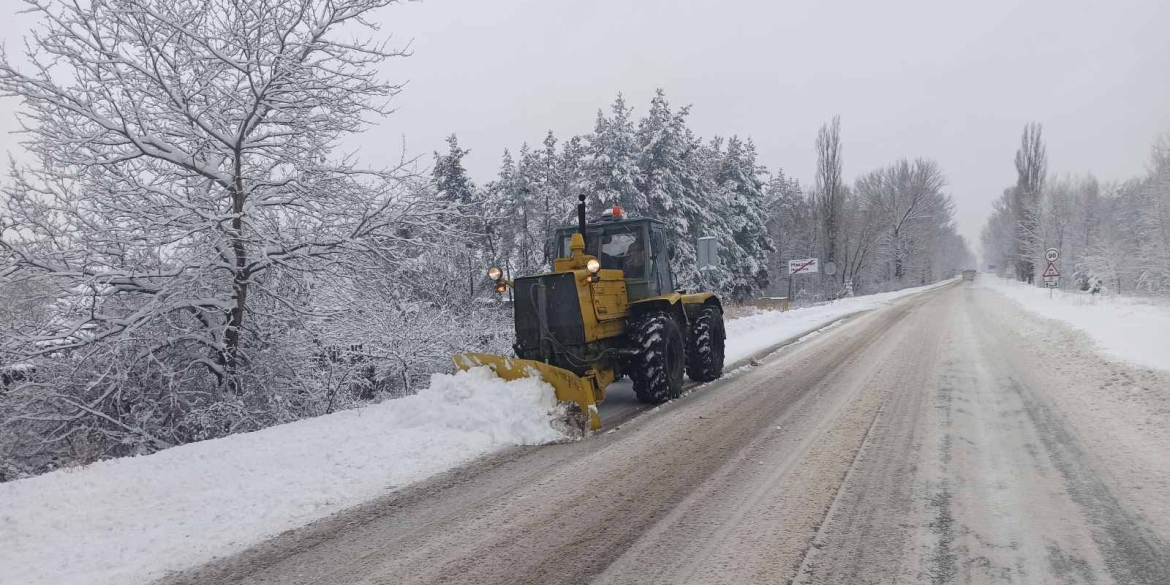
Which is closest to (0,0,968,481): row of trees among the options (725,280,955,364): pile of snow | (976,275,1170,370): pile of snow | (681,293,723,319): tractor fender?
(681,293,723,319): tractor fender

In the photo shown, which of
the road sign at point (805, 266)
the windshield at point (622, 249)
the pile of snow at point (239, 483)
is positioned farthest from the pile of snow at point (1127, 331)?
the pile of snow at point (239, 483)

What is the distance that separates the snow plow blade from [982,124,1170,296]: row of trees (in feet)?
95.0

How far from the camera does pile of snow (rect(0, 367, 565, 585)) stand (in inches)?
136

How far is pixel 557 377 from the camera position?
6438mm

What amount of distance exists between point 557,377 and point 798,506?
3.05 meters

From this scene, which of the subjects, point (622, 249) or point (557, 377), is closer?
point (557, 377)

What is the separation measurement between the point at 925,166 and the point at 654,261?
51.9m

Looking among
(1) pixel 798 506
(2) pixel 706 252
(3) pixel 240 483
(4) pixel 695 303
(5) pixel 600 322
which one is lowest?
(1) pixel 798 506

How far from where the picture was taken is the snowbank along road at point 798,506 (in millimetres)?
3170

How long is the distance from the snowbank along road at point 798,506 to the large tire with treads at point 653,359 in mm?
493

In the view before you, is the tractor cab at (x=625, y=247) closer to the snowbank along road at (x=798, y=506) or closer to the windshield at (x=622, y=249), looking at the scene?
the windshield at (x=622, y=249)

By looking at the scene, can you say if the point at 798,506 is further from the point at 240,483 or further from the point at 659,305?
the point at 659,305

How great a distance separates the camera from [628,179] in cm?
2556

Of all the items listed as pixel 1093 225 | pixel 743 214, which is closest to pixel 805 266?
pixel 743 214
